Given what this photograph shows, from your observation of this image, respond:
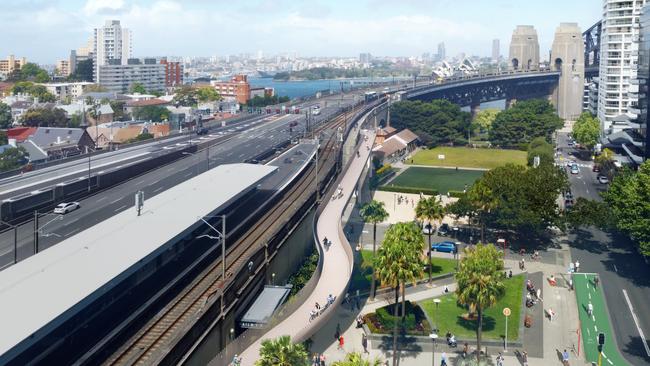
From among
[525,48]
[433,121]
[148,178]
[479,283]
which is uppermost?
[525,48]

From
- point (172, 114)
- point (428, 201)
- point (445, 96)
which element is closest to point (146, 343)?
point (428, 201)

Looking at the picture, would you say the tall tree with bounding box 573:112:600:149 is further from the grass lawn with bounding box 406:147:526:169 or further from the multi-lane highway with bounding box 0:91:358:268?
the multi-lane highway with bounding box 0:91:358:268

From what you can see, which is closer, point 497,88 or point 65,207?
point 65,207

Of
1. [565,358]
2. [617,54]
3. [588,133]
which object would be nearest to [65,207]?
[565,358]

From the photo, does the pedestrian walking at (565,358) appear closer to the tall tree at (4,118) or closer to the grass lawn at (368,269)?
the grass lawn at (368,269)

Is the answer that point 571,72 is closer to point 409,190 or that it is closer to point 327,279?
point 409,190

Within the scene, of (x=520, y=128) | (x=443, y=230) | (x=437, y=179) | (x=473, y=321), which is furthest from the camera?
(x=520, y=128)

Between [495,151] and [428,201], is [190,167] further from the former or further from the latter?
[495,151]
